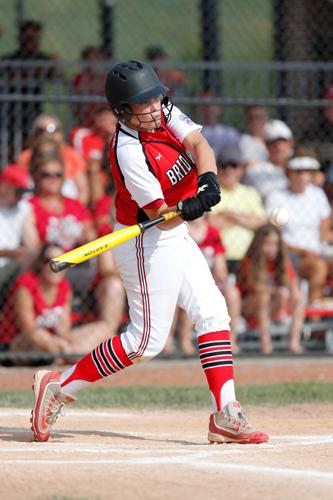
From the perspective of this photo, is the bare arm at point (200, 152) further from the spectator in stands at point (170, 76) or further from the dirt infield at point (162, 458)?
the spectator in stands at point (170, 76)

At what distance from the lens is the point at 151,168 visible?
5379 mm

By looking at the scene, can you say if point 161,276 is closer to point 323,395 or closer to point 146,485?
point 146,485

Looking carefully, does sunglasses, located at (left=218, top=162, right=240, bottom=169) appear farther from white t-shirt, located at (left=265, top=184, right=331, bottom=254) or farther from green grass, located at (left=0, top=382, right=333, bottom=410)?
green grass, located at (left=0, top=382, right=333, bottom=410)

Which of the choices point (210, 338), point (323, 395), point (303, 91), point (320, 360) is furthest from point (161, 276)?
point (303, 91)

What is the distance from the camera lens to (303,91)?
496 inches

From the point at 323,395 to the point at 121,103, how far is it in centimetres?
319

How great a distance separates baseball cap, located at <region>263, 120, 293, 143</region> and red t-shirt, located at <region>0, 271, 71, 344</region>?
8.97 ft

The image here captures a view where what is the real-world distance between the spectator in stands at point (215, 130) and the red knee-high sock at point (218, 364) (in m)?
5.13

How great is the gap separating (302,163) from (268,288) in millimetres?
1355

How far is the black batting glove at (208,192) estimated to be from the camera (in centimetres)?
526

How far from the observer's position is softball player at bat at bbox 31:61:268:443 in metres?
5.40

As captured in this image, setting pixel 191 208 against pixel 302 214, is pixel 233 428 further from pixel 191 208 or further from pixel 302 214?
pixel 302 214

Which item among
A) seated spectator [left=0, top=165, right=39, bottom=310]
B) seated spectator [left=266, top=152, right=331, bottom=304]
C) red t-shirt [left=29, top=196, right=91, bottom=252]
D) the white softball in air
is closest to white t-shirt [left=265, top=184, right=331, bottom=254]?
seated spectator [left=266, top=152, right=331, bottom=304]

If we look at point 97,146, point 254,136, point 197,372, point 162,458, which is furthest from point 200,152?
point 254,136
